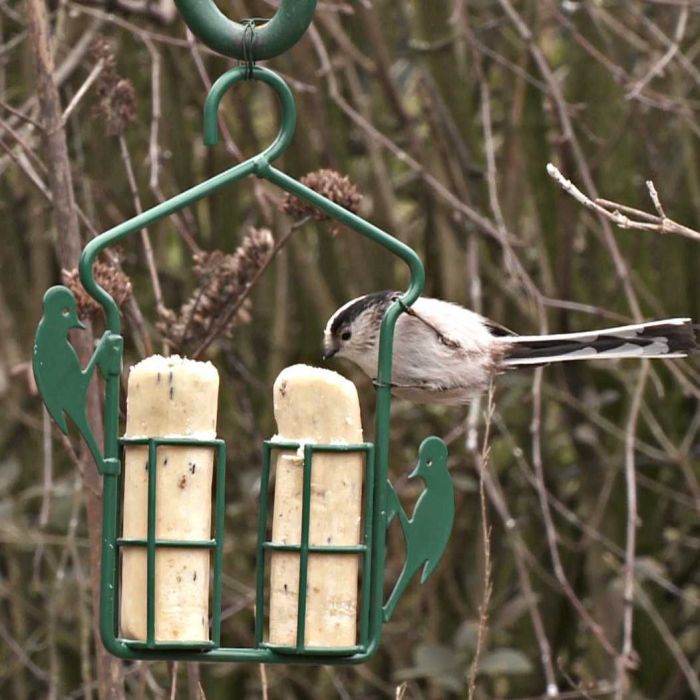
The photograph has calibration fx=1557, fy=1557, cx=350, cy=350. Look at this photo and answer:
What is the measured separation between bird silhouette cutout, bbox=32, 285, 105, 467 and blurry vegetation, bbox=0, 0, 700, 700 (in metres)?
2.47

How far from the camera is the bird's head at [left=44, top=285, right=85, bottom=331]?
2607mm

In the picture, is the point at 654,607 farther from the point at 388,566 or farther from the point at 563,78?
the point at 563,78

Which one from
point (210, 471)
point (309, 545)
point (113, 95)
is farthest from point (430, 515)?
point (113, 95)

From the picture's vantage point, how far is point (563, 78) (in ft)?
18.9

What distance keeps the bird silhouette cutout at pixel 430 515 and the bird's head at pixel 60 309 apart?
702 millimetres

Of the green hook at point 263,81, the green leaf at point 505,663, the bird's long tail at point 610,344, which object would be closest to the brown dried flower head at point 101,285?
the green hook at point 263,81

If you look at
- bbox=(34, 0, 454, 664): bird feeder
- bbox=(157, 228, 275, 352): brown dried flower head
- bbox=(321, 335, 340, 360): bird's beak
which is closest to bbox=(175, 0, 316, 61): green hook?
bbox=(34, 0, 454, 664): bird feeder

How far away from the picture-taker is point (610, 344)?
340 cm

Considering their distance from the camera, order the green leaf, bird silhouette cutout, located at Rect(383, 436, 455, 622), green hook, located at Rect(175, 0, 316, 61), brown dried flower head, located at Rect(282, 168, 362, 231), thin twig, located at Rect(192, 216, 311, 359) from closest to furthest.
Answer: green hook, located at Rect(175, 0, 316, 61) < bird silhouette cutout, located at Rect(383, 436, 455, 622) < brown dried flower head, located at Rect(282, 168, 362, 231) < thin twig, located at Rect(192, 216, 311, 359) < the green leaf

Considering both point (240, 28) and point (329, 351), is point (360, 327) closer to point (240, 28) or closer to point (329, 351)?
point (329, 351)

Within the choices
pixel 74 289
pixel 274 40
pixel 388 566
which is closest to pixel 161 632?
pixel 74 289

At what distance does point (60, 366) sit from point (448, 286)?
303 centimetres

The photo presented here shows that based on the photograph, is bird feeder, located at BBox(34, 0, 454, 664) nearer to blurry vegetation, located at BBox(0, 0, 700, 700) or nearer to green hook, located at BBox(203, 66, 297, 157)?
green hook, located at BBox(203, 66, 297, 157)

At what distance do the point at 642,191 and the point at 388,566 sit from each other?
1.64 meters
